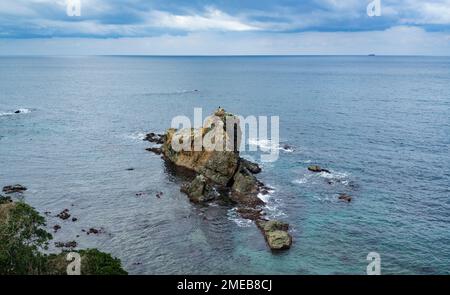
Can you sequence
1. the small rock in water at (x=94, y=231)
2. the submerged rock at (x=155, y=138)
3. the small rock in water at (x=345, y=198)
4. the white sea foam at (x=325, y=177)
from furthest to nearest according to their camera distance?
the submerged rock at (x=155, y=138)
the white sea foam at (x=325, y=177)
the small rock in water at (x=345, y=198)
the small rock in water at (x=94, y=231)

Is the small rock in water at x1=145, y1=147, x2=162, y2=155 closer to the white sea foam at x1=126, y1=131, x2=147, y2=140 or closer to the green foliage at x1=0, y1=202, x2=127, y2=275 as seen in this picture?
the white sea foam at x1=126, y1=131, x2=147, y2=140

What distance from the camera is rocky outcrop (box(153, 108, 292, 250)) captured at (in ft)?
228

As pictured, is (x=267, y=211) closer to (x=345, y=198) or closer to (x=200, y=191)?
(x=200, y=191)

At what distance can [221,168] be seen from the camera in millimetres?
85312

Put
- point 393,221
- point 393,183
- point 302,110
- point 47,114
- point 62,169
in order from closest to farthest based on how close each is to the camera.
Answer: point 393,221 → point 393,183 → point 62,169 → point 47,114 → point 302,110

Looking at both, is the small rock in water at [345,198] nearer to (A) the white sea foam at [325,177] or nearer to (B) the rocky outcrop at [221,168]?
(A) the white sea foam at [325,177]

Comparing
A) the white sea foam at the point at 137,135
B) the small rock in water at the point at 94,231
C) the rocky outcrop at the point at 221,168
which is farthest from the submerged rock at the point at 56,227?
the white sea foam at the point at 137,135

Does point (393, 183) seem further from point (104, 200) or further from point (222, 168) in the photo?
point (104, 200)

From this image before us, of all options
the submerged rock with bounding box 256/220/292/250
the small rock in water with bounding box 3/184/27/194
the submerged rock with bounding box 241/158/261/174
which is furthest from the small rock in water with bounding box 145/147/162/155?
the submerged rock with bounding box 256/220/292/250

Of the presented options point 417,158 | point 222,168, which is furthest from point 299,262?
point 417,158

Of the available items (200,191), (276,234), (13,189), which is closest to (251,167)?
(200,191)

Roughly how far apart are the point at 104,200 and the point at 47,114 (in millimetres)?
93457

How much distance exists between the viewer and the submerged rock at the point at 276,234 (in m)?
60.7

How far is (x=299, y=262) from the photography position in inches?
2255
